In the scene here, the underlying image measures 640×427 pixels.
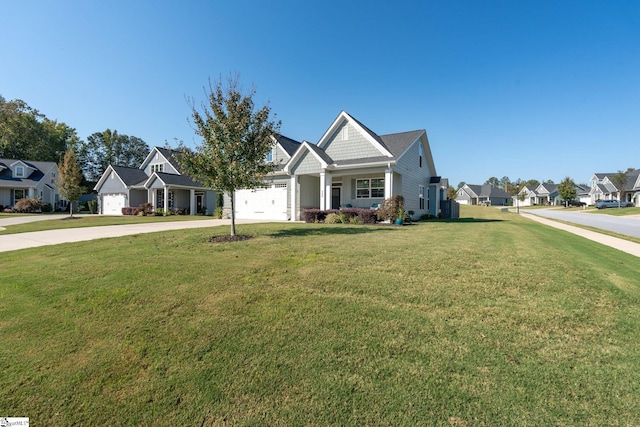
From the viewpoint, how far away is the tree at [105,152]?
64000 millimetres

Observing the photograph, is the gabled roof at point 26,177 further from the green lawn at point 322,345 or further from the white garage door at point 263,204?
the green lawn at point 322,345

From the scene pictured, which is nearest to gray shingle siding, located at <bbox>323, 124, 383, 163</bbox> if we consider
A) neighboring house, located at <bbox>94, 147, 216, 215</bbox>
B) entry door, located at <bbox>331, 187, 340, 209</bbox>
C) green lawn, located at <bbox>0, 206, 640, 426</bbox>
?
entry door, located at <bbox>331, 187, 340, 209</bbox>

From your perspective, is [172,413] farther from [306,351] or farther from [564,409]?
[564,409]

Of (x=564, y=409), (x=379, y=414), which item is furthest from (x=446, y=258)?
(x=379, y=414)

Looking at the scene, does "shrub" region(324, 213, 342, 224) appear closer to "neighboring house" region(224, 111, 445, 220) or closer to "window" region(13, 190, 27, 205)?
"neighboring house" region(224, 111, 445, 220)

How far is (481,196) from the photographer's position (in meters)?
81.1

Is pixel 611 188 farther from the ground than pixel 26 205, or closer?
farther from the ground

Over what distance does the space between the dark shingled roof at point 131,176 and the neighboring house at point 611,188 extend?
78104 mm

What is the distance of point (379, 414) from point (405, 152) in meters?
18.1

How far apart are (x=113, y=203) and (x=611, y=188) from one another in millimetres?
94036

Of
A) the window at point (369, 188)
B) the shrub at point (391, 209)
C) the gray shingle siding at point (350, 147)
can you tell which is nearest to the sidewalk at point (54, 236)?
the shrub at point (391, 209)

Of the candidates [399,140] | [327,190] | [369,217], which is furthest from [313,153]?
[399,140]

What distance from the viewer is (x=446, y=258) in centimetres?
643

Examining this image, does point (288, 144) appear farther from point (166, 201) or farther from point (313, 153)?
point (166, 201)
